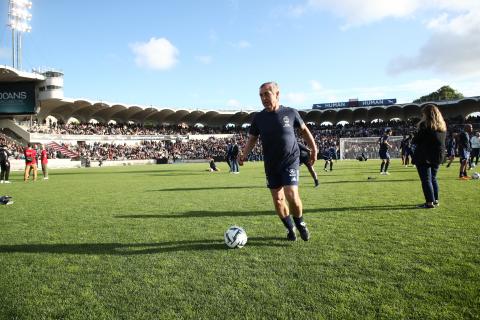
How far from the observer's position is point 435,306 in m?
2.97

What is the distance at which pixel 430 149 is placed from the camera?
7.61 meters

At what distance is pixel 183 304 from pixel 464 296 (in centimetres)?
240

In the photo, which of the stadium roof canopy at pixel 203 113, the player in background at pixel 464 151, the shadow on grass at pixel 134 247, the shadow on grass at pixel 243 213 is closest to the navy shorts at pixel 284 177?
the shadow on grass at pixel 134 247

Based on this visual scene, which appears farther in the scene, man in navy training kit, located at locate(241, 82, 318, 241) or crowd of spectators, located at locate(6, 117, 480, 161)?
crowd of spectators, located at locate(6, 117, 480, 161)

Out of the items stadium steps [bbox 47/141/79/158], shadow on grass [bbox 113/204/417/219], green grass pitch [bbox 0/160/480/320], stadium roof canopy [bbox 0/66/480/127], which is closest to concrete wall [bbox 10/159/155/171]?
stadium steps [bbox 47/141/79/158]

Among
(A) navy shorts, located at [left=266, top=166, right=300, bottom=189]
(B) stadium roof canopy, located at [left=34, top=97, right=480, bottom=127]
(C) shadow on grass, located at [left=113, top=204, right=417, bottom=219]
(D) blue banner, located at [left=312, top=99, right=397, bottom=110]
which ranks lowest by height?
(C) shadow on grass, located at [left=113, top=204, right=417, bottom=219]

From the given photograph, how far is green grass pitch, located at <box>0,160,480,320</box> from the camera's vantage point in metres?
3.08

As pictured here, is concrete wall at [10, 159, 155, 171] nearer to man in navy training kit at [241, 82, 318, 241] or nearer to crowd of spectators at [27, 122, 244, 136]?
crowd of spectators at [27, 122, 244, 136]

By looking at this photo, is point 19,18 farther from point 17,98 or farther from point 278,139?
point 278,139

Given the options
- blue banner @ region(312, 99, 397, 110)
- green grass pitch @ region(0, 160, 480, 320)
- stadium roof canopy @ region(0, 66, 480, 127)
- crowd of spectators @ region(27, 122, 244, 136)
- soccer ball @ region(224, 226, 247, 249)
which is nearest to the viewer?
green grass pitch @ region(0, 160, 480, 320)

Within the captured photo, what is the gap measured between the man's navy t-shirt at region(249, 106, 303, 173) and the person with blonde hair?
3860 millimetres

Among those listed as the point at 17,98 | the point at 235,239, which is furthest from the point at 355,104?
the point at 235,239

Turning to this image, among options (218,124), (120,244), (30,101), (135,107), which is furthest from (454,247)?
(218,124)

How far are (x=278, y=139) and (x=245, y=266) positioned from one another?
5.98 ft
